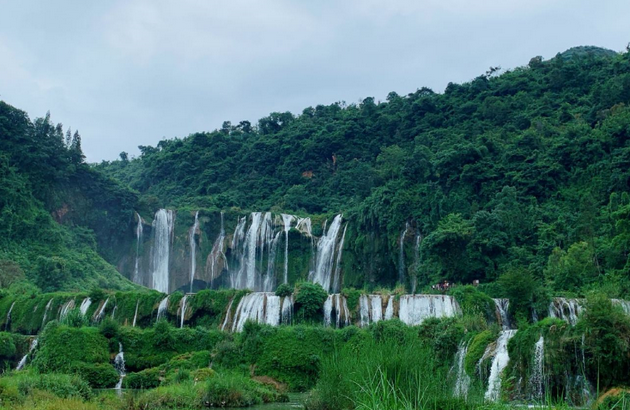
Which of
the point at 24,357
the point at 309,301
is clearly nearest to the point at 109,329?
the point at 24,357

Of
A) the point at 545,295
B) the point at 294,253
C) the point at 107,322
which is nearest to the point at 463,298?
the point at 545,295

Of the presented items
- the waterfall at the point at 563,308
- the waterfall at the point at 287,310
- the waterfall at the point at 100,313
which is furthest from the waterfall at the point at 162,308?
the waterfall at the point at 563,308

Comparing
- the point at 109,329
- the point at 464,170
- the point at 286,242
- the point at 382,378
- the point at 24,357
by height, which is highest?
the point at 464,170

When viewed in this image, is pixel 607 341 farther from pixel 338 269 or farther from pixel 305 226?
pixel 305 226

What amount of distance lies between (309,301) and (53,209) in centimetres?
3105

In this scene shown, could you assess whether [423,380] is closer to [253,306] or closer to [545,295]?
[545,295]

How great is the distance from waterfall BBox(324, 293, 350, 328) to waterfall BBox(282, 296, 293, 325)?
180 centimetres

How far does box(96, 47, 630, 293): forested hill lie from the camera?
40938 mm

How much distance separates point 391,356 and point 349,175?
51927 millimetres

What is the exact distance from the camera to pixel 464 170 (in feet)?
156

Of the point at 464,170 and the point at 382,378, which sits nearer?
the point at 382,378

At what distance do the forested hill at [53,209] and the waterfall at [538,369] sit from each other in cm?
3600

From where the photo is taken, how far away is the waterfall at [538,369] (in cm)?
2047

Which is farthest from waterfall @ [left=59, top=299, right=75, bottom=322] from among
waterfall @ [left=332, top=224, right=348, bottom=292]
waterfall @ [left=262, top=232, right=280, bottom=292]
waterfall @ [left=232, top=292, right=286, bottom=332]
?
waterfall @ [left=332, top=224, right=348, bottom=292]
